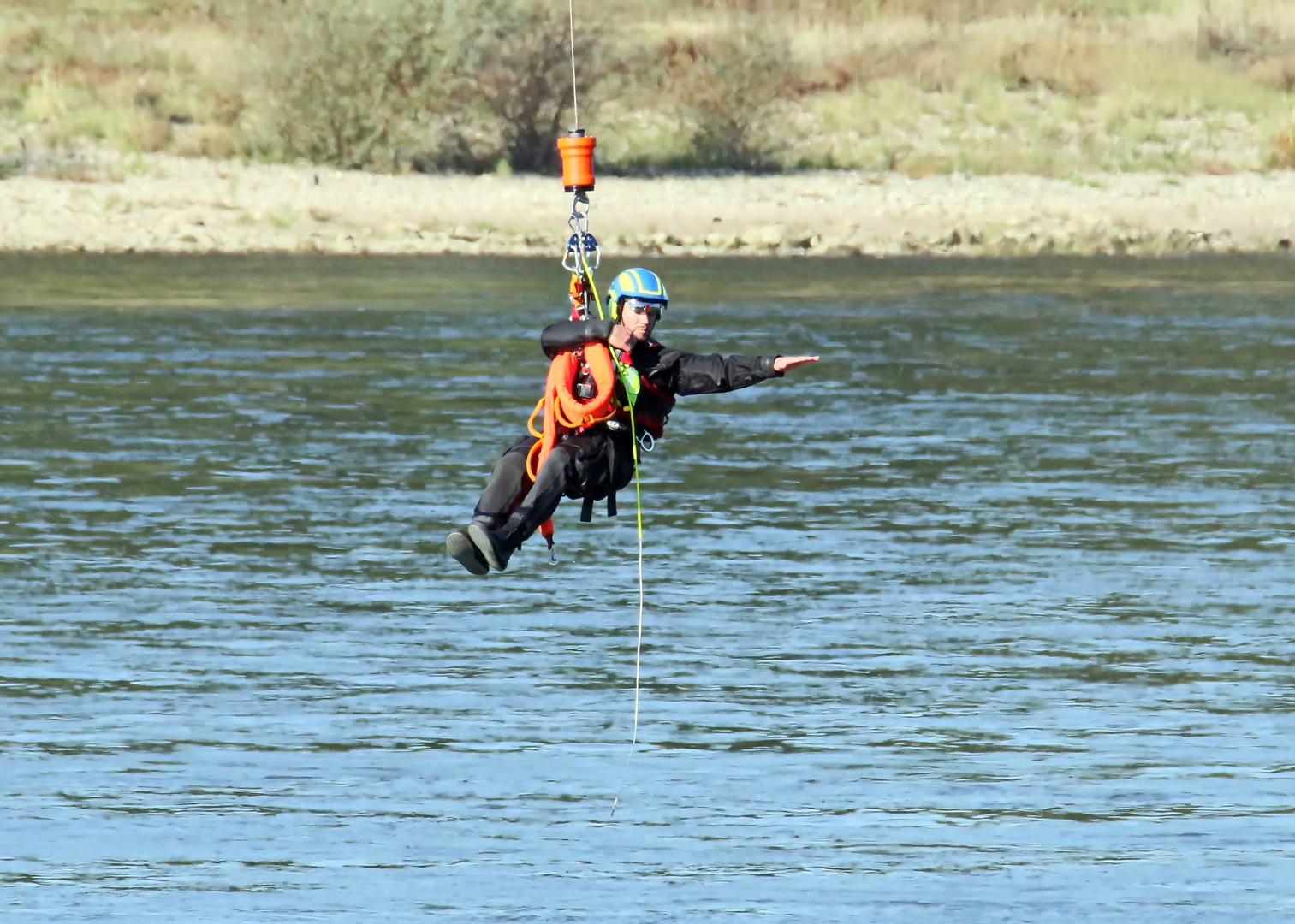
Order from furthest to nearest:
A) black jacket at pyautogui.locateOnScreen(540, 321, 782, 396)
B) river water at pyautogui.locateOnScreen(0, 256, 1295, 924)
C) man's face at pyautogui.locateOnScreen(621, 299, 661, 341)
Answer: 1. river water at pyautogui.locateOnScreen(0, 256, 1295, 924)
2. man's face at pyautogui.locateOnScreen(621, 299, 661, 341)
3. black jacket at pyautogui.locateOnScreen(540, 321, 782, 396)

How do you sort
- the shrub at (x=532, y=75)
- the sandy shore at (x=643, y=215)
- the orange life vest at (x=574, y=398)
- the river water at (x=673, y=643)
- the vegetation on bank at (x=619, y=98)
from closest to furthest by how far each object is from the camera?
the orange life vest at (x=574, y=398), the river water at (x=673, y=643), the sandy shore at (x=643, y=215), the vegetation on bank at (x=619, y=98), the shrub at (x=532, y=75)

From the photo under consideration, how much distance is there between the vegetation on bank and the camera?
57.5 meters

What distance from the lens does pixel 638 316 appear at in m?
15.8

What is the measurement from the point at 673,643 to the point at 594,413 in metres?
6.09

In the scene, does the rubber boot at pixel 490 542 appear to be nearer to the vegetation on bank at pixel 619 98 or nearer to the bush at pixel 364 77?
the vegetation on bank at pixel 619 98

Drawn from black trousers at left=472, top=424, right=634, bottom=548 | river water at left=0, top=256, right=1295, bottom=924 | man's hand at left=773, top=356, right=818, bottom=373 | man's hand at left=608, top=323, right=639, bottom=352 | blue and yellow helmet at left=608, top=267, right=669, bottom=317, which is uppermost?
blue and yellow helmet at left=608, top=267, right=669, bottom=317

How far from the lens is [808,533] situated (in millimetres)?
26859

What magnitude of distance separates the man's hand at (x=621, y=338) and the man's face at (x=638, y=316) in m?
0.02

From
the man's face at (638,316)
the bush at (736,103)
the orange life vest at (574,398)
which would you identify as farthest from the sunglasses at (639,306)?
the bush at (736,103)

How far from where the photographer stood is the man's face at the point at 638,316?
15828 millimetres

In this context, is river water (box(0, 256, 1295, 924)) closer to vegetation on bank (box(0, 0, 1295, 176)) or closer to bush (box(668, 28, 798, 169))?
vegetation on bank (box(0, 0, 1295, 176))

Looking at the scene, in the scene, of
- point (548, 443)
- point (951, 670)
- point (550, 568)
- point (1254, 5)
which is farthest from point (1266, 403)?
point (1254, 5)

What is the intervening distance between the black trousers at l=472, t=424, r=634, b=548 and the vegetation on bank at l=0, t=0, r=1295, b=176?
40.6 meters

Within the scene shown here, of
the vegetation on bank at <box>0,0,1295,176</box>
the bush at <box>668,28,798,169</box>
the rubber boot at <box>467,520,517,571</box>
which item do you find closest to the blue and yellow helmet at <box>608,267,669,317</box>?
the rubber boot at <box>467,520,517,571</box>
